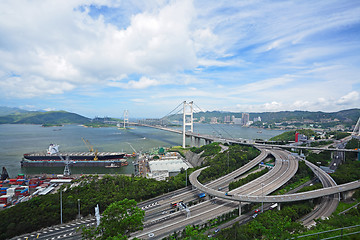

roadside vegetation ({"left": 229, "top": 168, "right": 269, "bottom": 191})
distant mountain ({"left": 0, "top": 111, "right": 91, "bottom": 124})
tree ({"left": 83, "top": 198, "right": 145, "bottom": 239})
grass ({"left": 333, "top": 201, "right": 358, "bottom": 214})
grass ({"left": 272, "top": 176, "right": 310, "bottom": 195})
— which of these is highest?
distant mountain ({"left": 0, "top": 111, "right": 91, "bottom": 124})

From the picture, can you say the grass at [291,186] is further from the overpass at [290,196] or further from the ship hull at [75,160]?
the ship hull at [75,160]

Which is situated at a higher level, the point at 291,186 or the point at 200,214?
the point at 291,186

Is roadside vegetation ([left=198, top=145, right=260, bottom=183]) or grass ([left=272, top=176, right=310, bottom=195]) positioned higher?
roadside vegetation ([left=198, top=145, right=260, bottom=183])

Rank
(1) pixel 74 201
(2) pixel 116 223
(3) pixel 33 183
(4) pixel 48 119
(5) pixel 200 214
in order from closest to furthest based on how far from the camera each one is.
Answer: (2) pixel 116 223 < (5) pixel 200 214 < (1) pixel 74 201 < (3) pixel 33 183 < (4) pixel 48 119

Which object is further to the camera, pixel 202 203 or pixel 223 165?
pixel 223 165

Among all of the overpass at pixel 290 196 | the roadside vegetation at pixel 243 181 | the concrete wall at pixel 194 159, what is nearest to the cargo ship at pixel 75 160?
the concrete wall at pixel 194 159

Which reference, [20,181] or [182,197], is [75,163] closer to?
[20,181]

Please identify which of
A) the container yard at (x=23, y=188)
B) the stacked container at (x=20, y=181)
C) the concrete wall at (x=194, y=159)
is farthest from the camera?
the concrete wall at (x=194, y=159)

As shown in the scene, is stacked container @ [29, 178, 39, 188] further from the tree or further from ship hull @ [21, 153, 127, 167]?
the tree

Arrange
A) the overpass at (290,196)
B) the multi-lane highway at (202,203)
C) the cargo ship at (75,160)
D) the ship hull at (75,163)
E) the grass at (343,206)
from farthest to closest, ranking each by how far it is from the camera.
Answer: the cargo ship at (75,160), the ship hull at (75,163), the overpass at (290,196), the grass at (343,206), the multi-lane highway at (202,203)

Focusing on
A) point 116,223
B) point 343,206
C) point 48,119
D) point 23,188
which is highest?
point 48,119

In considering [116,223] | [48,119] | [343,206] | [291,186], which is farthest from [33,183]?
[48,119]

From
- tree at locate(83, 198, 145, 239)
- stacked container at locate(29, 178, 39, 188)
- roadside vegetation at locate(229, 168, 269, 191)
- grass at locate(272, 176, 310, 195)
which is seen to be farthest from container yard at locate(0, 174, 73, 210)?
grass at locate(272, 176, 310, 195)
